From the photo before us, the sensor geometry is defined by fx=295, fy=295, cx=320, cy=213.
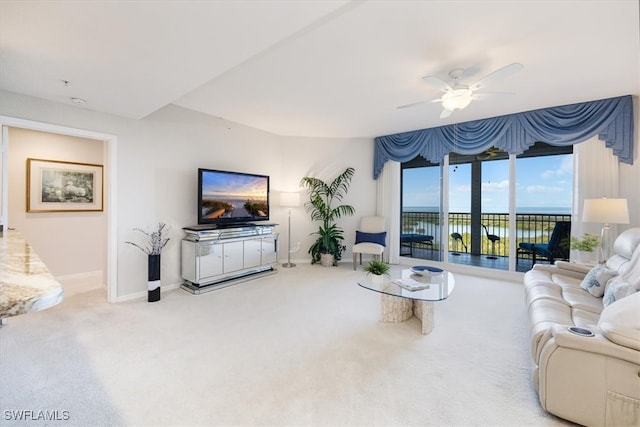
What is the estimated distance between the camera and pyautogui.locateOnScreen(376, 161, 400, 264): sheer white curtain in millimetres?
5652

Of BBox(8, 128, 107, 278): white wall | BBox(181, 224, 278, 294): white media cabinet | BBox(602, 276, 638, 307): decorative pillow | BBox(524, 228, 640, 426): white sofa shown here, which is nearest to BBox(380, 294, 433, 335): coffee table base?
BBox(524, 228, 640, 426): white sofa

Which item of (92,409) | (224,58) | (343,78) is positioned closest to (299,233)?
(343,78)

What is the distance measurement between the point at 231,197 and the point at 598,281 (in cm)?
431

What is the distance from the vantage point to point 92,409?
1691mm

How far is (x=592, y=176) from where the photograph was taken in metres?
3.85

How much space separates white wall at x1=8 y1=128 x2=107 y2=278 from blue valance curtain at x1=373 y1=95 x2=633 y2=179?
16.4ft

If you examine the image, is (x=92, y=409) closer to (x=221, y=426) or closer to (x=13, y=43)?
(x=221, y=426)

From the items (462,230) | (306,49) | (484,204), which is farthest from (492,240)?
(306,49)

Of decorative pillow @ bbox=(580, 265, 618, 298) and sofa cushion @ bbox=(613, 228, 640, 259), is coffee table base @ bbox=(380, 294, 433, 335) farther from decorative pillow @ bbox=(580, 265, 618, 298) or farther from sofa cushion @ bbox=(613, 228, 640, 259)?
sofa cushion @ bbox=(613, 228, 640, 259)

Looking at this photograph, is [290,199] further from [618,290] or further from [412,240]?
[618,290]

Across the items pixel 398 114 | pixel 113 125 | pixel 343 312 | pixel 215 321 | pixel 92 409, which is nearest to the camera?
pixel 92 409

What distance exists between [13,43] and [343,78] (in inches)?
102

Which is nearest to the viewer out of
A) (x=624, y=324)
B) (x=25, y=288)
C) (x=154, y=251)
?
(x=25, y=288)

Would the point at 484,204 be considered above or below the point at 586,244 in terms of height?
above
